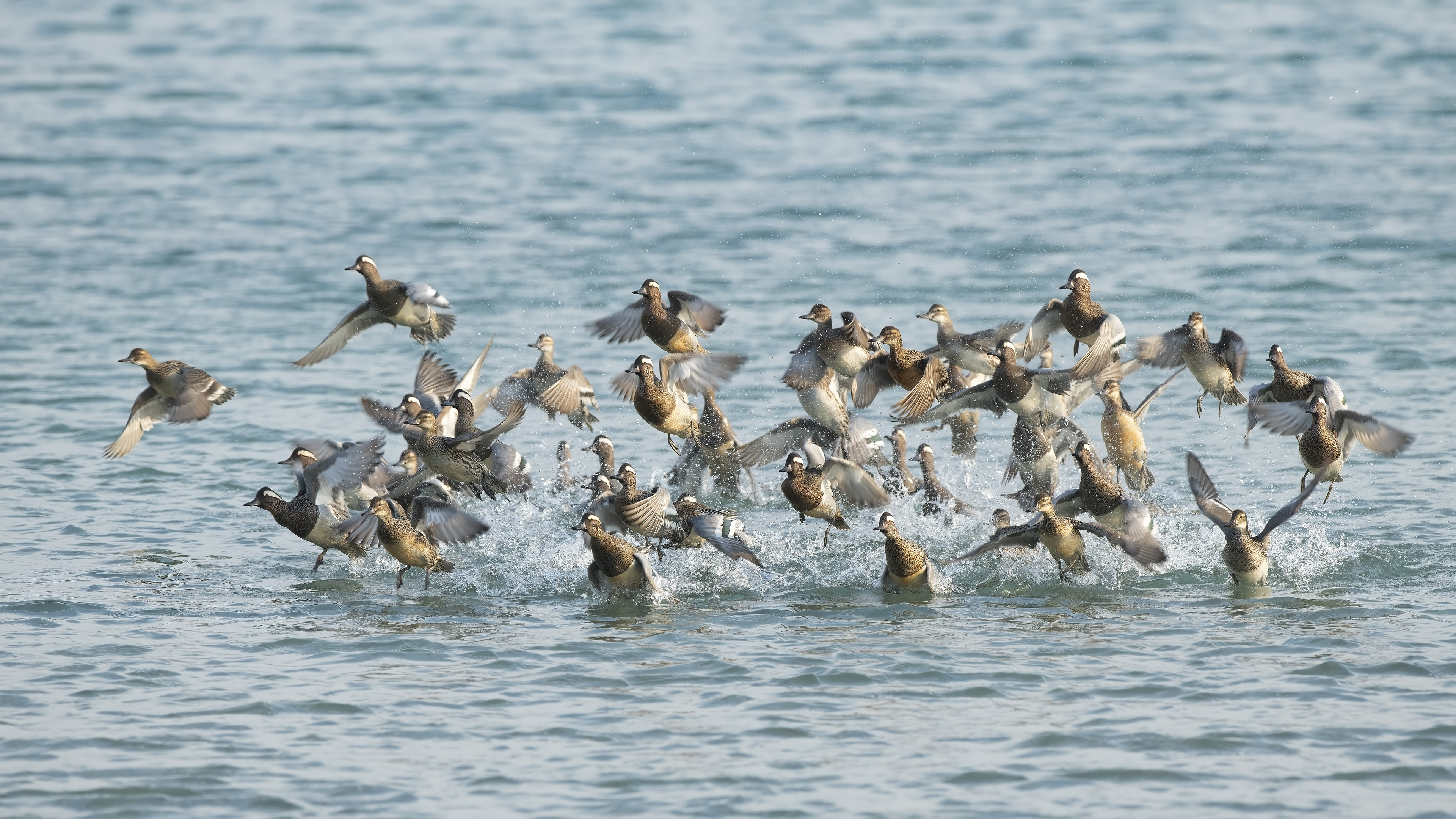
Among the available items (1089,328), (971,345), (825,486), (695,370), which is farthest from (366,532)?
(1089,328)

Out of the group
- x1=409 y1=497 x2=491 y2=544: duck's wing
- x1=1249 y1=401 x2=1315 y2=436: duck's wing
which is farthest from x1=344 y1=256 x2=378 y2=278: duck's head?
x1=1249 y1=401 x2=1315 y2=436: duck's wing

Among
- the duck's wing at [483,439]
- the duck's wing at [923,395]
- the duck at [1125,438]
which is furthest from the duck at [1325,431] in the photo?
the duck's wing at [483,439]

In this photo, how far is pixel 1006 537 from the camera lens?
1055 centimetres

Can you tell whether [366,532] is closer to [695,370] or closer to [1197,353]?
[695,370]

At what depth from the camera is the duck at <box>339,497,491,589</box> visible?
10703 millimetres

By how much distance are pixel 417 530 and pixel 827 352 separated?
307 cm

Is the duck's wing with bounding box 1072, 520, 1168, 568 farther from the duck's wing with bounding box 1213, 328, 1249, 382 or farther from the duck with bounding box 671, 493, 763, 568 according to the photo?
the duck with bounding box 671, 493, 763, 568

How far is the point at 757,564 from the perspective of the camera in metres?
10.4

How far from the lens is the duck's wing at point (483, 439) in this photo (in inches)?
426

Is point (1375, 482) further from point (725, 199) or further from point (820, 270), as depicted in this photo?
point (725, 199)

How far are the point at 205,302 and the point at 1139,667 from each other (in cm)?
1330

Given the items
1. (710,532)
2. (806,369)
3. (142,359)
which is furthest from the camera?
(142,359)

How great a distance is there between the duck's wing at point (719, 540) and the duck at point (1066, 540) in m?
1.29

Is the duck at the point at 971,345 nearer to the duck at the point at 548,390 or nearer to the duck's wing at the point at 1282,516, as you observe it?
the duck's wing at the point at 1282,516
